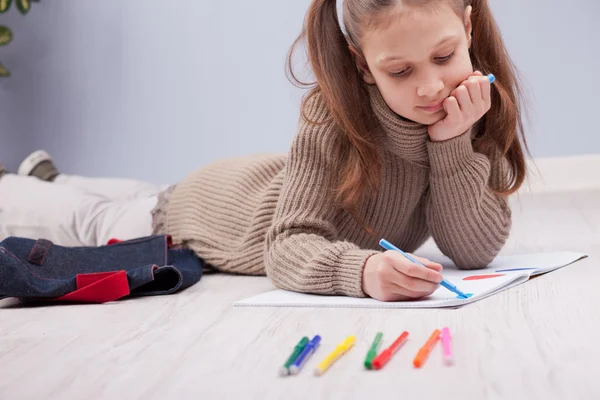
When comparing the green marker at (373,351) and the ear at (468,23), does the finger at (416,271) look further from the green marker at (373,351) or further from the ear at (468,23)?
the ear at (468,23)

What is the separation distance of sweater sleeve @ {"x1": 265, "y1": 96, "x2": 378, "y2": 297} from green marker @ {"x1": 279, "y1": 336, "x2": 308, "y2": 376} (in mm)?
290

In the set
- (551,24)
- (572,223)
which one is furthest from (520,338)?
(551,24)

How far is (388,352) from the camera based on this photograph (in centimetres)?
77

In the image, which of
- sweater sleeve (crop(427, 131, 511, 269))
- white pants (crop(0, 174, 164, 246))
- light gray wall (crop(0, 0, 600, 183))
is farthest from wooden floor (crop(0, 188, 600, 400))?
light gray wall (crop(0, 0, 600, 183))

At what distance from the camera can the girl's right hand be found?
0.97m

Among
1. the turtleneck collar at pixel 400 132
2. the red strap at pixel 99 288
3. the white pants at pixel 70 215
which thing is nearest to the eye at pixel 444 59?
the turtleneck collar at pixel 400 132

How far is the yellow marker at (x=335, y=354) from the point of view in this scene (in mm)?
731

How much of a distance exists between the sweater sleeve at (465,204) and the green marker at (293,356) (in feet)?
1.55

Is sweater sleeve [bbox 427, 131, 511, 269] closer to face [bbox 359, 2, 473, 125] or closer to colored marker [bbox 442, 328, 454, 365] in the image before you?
face [bbox 359, 2, 473, 125]

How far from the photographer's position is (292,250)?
1158 millimetres

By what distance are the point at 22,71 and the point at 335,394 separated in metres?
2.45

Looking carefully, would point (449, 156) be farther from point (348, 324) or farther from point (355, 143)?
point (348, 324)

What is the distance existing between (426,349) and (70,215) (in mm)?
1182

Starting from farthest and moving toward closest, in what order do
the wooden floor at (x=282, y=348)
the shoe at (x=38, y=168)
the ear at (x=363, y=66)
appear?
the shoe at (x=38, y=168)
the ear at (x=363, y=66)
the wooden floor at (x=282, y=348)
